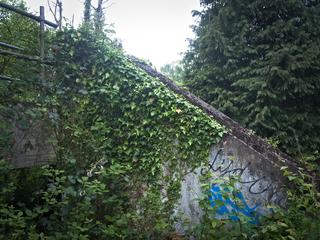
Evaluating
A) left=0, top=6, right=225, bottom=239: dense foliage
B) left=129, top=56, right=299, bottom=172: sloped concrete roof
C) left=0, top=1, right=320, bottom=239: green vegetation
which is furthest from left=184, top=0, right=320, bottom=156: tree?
A: left=0, top=6, right=225, bottom=239: dense foliage

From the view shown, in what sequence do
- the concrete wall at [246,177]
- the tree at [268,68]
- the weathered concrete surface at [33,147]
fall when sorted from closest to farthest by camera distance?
the weathered concrete surface at [33,147] → the concrete wall at [246,177] → the tree at [268,68]

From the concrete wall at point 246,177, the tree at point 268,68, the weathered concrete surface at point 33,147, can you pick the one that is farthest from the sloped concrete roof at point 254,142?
the tree at point 268,68

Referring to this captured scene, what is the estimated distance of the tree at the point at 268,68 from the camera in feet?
28.7

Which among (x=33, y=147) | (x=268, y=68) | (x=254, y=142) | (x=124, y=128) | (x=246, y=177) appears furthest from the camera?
(x=268, y=68)

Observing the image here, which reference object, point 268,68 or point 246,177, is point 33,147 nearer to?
point 246,177

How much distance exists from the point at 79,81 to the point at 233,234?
13.4 ft

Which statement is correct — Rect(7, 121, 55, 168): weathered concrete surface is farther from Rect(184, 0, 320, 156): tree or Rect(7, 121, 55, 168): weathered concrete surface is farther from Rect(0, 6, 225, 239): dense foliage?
Rect(184, 0, 320, 156): tree

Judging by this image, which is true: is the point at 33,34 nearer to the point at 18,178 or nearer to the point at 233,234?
the point at 18,178

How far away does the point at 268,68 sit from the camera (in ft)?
28.8

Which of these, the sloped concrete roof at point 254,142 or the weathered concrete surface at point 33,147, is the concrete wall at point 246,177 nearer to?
the sloped concrete roof at point 254,142

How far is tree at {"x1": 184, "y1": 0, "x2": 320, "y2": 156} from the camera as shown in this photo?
8.73 meters

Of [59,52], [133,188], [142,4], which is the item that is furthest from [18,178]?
[142,4]

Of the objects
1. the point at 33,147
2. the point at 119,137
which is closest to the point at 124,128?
the point at 119,137

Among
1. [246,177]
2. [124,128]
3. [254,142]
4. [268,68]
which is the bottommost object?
[246,177]
